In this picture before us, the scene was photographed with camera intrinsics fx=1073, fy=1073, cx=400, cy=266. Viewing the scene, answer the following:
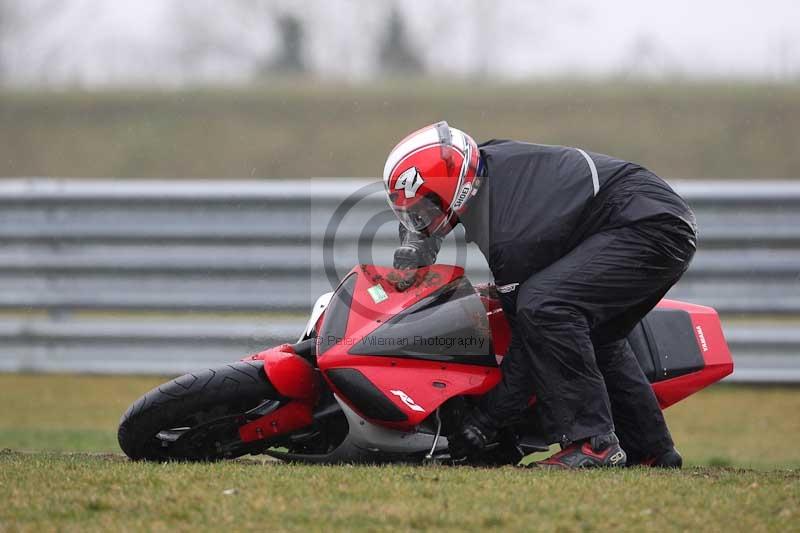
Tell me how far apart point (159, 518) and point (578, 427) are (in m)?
1.78

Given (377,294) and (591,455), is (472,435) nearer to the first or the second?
(591,455)

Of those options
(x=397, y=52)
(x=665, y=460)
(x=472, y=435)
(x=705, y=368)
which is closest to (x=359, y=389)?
(x=472, y=435)

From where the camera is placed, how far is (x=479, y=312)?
14.9ft

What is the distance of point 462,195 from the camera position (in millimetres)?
4434

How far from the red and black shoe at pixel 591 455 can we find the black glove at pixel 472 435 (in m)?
0.26

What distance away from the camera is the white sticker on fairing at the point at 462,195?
4.43m

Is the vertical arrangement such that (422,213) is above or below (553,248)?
above

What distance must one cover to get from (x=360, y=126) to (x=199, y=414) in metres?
17.0

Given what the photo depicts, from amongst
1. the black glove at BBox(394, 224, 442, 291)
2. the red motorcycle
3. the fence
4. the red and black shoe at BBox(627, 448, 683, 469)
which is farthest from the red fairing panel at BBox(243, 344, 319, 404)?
the fence

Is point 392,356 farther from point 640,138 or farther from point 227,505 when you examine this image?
point 640,138

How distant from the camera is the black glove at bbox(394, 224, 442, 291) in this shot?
4.51 meters

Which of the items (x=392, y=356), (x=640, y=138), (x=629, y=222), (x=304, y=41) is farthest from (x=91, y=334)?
(x=304, y=41)

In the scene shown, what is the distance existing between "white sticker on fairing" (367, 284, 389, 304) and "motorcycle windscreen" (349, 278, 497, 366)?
0.35ft

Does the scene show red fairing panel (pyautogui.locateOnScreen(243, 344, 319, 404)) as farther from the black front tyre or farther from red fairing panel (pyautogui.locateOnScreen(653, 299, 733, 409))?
red fairing panel (pyautogui.locateOnScreen(653, 299, 733, 409))
